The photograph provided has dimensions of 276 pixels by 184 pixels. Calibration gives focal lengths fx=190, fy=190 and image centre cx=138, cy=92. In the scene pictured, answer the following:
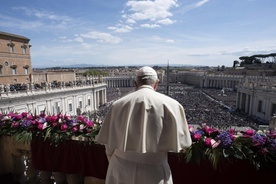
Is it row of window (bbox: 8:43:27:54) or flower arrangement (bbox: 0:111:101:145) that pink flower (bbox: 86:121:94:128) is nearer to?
flower arrangement (bbox: 0:111:101:145)

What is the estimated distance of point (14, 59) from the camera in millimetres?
30844

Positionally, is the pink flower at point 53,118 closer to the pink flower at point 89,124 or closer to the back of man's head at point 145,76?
the pink flower at point 89,124

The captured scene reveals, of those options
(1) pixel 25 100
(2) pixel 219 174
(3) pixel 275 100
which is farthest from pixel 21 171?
(3) pixel 275 100

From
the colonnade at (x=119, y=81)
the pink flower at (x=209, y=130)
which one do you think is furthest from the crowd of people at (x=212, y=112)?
the colonnade at (x=119, y=81)

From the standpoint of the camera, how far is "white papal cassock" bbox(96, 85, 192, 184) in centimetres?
200

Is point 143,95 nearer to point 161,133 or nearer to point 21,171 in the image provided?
point 161,133

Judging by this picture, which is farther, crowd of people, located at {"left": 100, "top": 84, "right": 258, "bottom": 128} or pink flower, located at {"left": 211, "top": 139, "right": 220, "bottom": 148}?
crowd of people, located at {"left": 100, "top": 84, "right": 258, "bottom": 128}

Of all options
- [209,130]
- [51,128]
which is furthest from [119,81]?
[209,130]

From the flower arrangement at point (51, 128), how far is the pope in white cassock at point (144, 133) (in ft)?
5.23

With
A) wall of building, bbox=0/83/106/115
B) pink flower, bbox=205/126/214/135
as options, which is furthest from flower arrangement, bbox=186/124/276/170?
wall of building, bbox=0/83/106/115

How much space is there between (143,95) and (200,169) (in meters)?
2.00

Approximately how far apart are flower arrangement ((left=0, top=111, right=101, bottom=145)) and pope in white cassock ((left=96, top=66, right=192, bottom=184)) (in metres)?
1.59

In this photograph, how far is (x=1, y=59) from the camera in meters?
28.4

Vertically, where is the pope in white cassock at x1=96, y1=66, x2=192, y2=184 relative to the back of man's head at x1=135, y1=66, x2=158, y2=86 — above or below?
below
